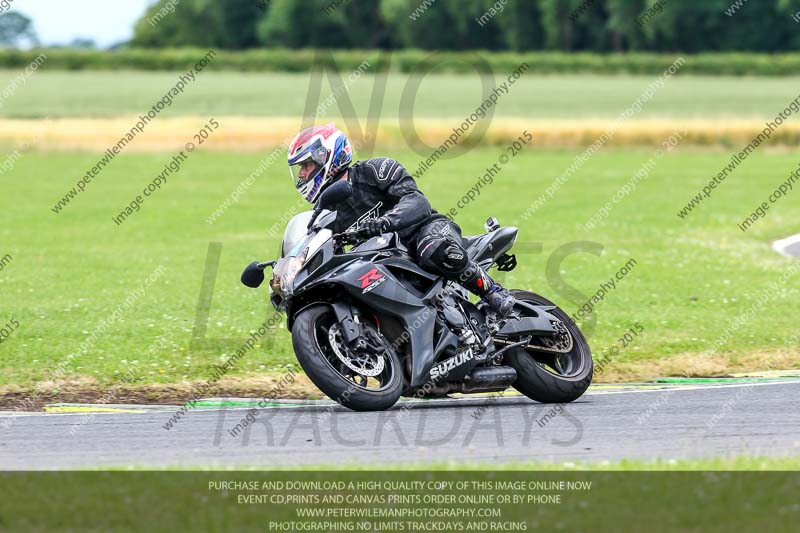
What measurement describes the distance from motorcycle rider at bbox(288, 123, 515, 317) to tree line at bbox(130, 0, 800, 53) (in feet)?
Result: 302

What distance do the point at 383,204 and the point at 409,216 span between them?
378mm

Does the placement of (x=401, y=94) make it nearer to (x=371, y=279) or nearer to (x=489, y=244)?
(x=489, y=244)

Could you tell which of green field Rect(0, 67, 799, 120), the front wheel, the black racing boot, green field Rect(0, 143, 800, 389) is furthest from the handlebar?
green field Rect(0, 67, 799, 120)

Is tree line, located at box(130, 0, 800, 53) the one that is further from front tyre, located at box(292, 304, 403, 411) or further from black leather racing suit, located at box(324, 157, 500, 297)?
front tyre, located at box(292, 304, 403, 411)

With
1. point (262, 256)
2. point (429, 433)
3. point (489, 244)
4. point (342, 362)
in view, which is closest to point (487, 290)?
point (489, 244)

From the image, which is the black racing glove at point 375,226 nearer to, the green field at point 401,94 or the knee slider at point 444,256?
the knee slider at point 444,256

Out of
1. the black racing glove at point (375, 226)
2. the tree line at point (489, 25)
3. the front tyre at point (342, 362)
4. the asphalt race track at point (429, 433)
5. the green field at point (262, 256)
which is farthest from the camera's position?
the tree line at point (489, 25)

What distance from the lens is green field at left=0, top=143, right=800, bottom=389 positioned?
38.8ft

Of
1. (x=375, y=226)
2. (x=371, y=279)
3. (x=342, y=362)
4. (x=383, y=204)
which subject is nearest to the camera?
(x=342, y=362)

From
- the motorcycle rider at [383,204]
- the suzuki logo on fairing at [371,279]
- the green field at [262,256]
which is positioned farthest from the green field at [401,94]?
the suzuki logo on fairing at [371,279]

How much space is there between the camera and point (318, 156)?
8.66 m

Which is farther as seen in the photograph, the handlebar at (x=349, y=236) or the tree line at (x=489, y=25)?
the tree line at (x=489, y=25)

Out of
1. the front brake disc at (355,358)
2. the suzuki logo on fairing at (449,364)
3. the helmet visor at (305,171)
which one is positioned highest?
the helmet visor at (305,171)

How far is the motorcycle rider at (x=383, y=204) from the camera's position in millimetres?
8688
